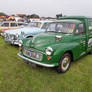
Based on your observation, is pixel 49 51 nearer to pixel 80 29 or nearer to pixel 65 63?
pixel 65 63

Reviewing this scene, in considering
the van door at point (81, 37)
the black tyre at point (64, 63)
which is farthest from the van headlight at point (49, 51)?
the van door at point (81, 37)

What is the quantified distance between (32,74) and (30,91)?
2.72 ft

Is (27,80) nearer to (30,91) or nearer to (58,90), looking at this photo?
(30,91)

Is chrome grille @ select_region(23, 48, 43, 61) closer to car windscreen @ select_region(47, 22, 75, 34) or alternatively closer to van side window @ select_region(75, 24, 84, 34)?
car windscreen @ select_region(47, 22, 75, 34)

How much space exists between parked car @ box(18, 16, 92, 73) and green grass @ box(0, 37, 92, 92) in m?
0.37

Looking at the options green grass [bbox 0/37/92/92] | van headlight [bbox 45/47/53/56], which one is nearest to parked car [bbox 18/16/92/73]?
van headlight [bbox 45/47/53/56]

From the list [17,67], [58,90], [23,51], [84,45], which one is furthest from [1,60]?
[84,45]

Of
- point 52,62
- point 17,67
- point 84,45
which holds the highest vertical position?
point 84,45

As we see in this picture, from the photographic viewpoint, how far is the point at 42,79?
3262mm

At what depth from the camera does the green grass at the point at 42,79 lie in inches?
112

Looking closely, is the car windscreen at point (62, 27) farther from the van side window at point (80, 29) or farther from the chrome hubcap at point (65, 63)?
the chrome hubcap at point (65, 63)

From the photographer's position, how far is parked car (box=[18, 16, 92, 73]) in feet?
10.3

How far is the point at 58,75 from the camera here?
11.5ft

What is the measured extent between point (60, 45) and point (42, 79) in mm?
1242
